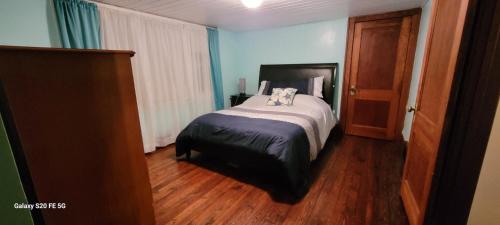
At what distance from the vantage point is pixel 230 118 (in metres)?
2.48

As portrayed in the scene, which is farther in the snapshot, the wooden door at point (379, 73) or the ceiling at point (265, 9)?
the wooden door at point (379, 73)

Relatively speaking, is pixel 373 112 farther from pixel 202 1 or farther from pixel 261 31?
pixel 202 1

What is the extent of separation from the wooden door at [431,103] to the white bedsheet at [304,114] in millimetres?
888

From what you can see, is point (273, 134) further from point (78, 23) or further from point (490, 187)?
point (78, 23)

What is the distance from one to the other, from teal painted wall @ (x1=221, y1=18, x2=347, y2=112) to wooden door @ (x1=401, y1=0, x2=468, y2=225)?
6.75 feet

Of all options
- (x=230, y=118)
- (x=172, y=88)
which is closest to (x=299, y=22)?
(x=230, y=118)

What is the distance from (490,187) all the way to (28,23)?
11.6ft

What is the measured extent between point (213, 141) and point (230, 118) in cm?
36

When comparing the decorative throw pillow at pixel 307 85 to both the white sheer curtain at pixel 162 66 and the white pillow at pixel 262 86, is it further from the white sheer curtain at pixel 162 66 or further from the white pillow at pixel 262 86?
the white sheer curtain at pixel 162 66

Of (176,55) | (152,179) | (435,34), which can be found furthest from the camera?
(176,55)

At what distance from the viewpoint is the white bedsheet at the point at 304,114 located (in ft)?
7.47

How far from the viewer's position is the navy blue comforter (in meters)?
1.86

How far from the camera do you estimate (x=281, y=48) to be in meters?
3.96

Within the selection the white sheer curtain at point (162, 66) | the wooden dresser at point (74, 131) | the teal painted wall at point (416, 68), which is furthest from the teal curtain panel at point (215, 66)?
the teal painted wall at point (416, 68)
